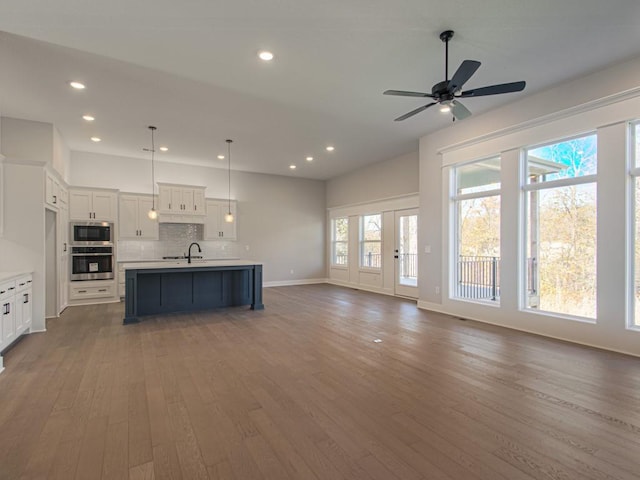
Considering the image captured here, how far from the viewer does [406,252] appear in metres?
7.75

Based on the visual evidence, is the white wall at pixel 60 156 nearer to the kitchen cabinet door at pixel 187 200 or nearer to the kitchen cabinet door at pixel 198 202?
the kitchen cabinet door at pixel 187 200

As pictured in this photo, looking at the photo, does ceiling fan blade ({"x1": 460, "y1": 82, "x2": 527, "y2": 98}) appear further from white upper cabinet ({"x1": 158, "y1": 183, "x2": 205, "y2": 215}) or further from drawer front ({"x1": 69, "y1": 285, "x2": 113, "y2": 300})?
drawer front ({"x1": 69, "y1": 285, "x2": 113, "y2": 300})

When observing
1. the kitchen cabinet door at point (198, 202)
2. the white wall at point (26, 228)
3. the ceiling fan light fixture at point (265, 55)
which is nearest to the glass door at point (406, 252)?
the kitchen cabinet door at point (198, 202)

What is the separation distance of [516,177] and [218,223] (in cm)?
671

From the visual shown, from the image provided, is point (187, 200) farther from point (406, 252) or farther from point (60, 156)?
point (406, 252)

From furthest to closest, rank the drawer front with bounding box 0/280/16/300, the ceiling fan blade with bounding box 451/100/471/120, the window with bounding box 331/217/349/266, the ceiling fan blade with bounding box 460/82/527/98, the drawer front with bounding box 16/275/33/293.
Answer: the window with bounding box 331/217/349/266 → the drawer front with bounding box 16/275/33/293 → the drawer front with bounding box 0/280/16/300 → the ceiling fan blade with bounding box 451/100/471/120 → the ceiling fan blade with bounding box 460/82/527/98

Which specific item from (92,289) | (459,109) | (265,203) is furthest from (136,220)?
(459,109)

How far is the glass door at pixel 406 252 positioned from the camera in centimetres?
753

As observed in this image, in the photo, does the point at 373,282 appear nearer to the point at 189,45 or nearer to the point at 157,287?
the point at 157,287

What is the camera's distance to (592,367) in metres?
3.28

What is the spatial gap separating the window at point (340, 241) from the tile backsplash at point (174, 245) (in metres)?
3.13

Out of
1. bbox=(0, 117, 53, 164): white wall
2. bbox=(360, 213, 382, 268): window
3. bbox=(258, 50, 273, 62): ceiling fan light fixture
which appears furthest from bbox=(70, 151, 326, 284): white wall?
bbox=(258, 50, 273, 62): ceiling fan light fixture

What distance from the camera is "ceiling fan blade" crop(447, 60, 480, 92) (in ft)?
9.01

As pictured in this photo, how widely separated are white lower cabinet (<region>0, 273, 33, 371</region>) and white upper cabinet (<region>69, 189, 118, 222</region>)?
2388 millimetres
